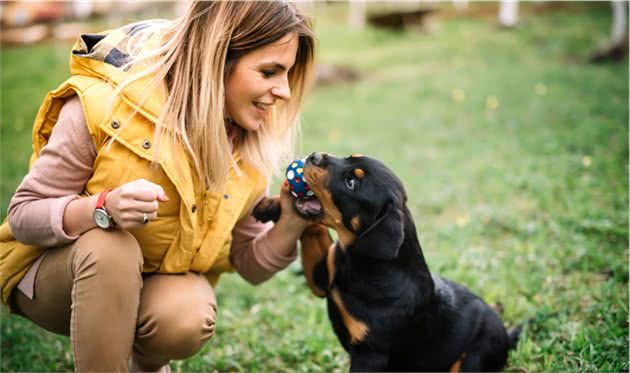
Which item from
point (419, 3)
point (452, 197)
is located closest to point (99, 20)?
point (419, 3)

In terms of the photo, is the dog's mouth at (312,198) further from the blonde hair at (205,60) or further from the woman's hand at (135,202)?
the woman's hand at (135,202)

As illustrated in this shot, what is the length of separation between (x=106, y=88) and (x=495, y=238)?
10.4 ft

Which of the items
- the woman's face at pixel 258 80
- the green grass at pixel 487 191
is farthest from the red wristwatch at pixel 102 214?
the green grass at pixel 487 191

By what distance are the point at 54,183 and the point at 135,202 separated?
0.49 m

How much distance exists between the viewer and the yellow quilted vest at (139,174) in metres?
2.29

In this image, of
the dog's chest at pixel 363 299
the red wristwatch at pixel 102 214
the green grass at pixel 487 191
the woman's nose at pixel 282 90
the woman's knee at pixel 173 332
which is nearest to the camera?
the red wristwatch at pixel 102 214

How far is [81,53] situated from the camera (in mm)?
2391

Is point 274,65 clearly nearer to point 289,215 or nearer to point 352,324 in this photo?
point 289,215

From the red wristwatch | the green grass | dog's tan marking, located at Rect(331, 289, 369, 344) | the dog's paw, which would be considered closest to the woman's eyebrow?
the dog's paw

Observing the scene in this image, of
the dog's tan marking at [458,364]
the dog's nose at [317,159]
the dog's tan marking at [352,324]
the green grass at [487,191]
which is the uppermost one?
the dog's nose at [317,159]

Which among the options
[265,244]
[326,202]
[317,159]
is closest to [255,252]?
[265,244]

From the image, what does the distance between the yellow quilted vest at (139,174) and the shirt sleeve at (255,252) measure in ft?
1.04

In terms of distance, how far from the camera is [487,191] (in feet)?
17.6

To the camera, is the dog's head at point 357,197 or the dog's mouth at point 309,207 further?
the dog's mouth at point 309,207
